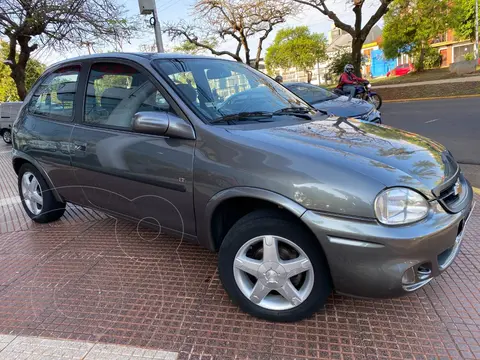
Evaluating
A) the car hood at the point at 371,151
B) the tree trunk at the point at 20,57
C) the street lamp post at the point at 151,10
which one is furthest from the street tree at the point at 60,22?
the car hood at the point at 371,151

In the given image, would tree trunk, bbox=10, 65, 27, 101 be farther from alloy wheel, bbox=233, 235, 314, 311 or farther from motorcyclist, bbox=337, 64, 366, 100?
alloy wheel, bbox=233, 235, 314, 311

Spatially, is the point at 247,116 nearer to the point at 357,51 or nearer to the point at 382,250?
the point at 382,250

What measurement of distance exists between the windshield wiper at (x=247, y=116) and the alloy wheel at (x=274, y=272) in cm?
90

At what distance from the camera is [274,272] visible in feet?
7.66

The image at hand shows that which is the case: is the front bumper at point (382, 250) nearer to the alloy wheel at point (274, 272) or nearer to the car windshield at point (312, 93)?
the alloy wheel at point (274, 272)

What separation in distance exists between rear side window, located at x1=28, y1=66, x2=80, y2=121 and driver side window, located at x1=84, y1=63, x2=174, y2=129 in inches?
10.9

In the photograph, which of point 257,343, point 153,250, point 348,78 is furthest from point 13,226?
point 348,78

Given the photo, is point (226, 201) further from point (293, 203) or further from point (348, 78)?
point (348, 78)

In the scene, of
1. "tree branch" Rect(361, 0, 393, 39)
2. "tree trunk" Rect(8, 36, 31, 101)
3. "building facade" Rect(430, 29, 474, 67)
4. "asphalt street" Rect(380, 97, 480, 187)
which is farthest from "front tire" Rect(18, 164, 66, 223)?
"building facade" Rect(430, 29, 474, 67)

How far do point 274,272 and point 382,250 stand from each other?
2.15 ft

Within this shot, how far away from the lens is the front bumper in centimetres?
200

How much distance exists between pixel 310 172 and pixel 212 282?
4.24 feet

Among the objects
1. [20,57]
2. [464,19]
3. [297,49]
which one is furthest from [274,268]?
[297,49]

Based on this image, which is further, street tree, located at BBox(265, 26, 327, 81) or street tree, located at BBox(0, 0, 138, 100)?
street tree, located at BBox(265, 26, 327, 81)
